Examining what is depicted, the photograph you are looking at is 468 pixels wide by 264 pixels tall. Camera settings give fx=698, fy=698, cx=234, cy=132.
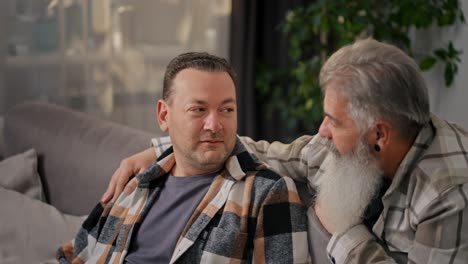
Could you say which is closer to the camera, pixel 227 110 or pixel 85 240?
pixel 227 110

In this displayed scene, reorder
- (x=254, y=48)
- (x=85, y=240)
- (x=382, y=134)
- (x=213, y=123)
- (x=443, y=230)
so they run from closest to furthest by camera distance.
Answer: (x=443, y=230) < (x=382, y=134) < (x=213, y=123) < (x=85, y=240) < (x=254, y=48)

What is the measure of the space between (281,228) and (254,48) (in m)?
2.33

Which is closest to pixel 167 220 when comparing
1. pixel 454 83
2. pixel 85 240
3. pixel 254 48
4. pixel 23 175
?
pixel 85 240

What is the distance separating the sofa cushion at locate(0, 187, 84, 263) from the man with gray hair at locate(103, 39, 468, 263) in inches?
42.1

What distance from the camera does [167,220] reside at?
6.25 feet

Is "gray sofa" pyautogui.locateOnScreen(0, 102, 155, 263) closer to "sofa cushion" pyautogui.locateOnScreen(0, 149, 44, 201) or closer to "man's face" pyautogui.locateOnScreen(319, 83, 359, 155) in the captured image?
"sofa cushion" pyautogui.locateOnScreen(0, 149, 44, 201)

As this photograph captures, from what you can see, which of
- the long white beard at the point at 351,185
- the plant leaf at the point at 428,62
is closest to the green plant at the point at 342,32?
the plant leaf at the point at 428,62

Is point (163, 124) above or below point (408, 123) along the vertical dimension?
below

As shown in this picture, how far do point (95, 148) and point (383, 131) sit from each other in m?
1.27

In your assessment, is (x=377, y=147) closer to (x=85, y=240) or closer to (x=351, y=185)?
(x=351, y=185)

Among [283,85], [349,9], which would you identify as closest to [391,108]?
[349,9]

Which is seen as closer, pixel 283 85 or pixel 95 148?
pixel 95 148

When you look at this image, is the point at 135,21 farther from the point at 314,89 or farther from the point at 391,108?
the point at 391,108

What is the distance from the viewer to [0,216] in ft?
7.68
